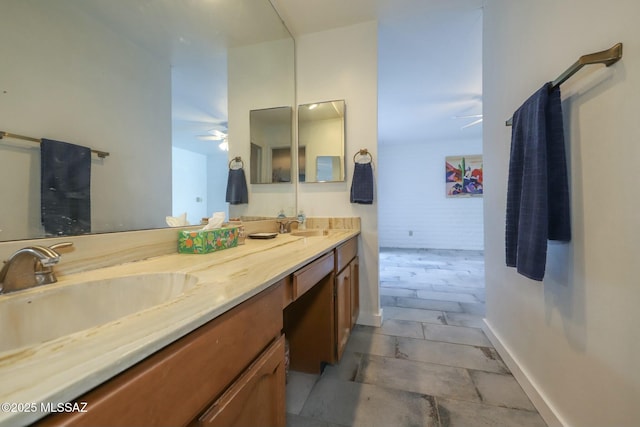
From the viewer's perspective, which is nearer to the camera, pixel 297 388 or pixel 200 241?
pixel 200 241

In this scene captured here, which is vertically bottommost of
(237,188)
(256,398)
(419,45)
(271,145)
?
(256,398)

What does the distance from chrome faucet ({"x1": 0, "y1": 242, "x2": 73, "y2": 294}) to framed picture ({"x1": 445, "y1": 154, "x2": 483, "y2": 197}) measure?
19.9 ft

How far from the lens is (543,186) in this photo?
0.97 meters

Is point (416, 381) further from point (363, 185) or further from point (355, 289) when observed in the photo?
point (363, 185)

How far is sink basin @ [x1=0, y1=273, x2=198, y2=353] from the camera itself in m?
0.57

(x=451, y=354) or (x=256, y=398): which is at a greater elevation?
(x=256, y=398)

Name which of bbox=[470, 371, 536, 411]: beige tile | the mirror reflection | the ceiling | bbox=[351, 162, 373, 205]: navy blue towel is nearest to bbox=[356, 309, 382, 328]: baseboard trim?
bbox=[470, 371, 536, 411]: beige tile

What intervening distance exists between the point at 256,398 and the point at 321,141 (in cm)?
193

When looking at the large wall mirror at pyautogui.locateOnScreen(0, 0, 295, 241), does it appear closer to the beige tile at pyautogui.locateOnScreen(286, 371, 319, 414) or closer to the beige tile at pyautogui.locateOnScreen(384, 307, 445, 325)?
the beige tile at pyautogui.locateOnScreen(286, 371, 319, 414)

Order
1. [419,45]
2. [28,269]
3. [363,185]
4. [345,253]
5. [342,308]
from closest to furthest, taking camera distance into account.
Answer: [28,269], [342,308], [345,253], [363,185], [419,45]

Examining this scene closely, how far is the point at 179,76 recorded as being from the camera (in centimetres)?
121

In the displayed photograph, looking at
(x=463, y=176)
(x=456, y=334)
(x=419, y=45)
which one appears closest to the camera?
(x=456, y=334)

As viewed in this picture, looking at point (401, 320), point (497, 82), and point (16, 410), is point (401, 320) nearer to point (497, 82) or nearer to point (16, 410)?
point (497, 82)

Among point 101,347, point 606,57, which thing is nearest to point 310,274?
point 101,347
